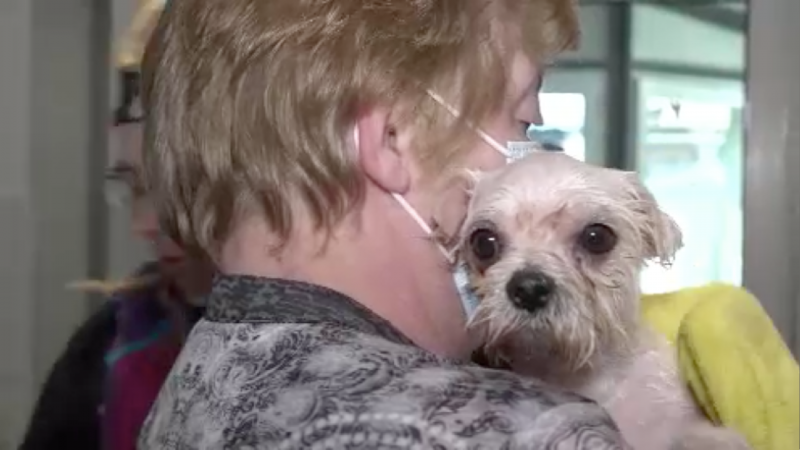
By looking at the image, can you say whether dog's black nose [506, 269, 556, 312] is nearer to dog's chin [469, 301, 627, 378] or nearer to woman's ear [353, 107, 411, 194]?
dog's chin [469, 301, 627, 378]

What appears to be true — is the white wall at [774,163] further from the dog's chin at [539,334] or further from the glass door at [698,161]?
the dog's chin at [539,334]

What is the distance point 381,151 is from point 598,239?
198 mm

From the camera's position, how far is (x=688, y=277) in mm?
1742

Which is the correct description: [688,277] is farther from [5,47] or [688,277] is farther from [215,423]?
[215,423]

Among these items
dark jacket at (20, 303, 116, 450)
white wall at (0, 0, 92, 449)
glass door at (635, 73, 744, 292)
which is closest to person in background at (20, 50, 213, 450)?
dark jacket at (20, 303, 116, 450)

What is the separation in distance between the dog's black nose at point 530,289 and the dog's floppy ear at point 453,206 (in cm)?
4

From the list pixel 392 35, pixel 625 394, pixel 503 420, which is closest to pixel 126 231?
pixel 625 394

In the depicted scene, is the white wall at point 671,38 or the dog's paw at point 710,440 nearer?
the dog's paw at point 710,440

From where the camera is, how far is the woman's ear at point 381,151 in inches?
26.0

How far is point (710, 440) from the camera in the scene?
2.61ft

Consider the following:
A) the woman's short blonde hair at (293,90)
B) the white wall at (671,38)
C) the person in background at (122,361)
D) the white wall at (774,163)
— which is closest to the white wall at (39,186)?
the person in background at (122,361)

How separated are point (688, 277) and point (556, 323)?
3.32 feet

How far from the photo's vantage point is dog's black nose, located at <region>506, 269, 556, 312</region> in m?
0.77

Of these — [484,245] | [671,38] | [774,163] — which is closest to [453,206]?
[484,245]
